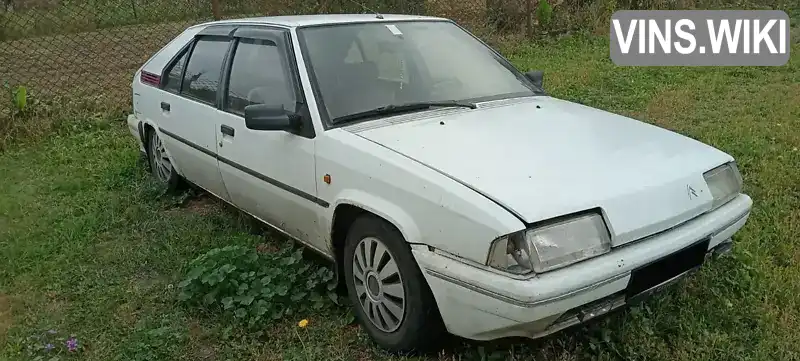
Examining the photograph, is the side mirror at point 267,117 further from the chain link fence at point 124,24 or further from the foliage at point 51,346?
the chain link fence at point 124,24

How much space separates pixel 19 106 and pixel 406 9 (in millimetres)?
5476

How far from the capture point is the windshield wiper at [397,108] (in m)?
3.25

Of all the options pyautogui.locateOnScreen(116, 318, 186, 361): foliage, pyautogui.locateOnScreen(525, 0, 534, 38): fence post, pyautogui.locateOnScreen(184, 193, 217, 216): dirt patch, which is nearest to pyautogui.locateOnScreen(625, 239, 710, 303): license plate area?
pyautogui.locateOnScreen(116, 318, 186, 361): foliage

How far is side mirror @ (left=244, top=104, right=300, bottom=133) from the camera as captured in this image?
3.18 metres

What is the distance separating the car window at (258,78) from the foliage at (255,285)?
812mm

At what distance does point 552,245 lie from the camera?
2387 millimetres

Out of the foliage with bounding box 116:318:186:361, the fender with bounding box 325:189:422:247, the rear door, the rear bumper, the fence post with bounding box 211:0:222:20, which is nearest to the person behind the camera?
the fender with bounding box 325:189:422:247

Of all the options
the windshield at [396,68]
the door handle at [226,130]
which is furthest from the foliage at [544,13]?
the door handle at [226,130]

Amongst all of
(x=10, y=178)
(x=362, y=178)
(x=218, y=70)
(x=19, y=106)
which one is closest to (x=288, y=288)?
(x=362, y=178)

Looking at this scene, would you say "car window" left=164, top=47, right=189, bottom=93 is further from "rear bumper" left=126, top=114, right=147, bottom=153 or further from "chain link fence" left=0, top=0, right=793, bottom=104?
"chain link fence" left=0, top=0, right=793, bottom=104

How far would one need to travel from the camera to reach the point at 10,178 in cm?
583

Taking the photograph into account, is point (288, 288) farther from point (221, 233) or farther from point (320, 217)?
point (221, 233)

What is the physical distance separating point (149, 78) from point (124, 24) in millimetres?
4023

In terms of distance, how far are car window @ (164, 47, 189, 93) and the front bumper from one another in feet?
8.74
